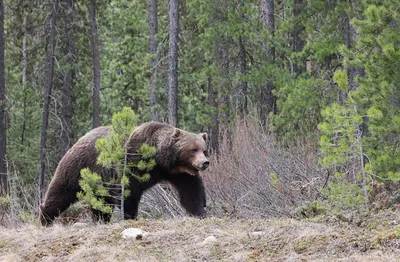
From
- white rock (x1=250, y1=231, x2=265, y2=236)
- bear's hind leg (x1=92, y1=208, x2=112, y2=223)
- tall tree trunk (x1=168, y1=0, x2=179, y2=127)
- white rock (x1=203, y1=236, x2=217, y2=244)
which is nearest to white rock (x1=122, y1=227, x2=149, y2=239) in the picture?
white rock (x1=203, y1=236, x2=217, y2=244)

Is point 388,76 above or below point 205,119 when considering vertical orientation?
above

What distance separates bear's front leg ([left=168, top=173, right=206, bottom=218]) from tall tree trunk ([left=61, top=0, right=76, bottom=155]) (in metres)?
14.1

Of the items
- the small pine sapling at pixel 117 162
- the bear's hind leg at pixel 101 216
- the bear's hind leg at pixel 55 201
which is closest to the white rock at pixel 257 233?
the small pine sapling at pixel 117 162

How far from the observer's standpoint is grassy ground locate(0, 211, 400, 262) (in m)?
6.22

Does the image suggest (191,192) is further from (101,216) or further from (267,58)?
(267,58)

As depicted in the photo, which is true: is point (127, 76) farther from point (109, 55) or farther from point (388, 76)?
point (388, 76)

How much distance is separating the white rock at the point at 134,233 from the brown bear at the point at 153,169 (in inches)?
81.7

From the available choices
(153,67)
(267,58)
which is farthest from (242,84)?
(153,67)

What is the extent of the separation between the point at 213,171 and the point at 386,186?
15.0ft

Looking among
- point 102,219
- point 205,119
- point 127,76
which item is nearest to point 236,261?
point 102,219

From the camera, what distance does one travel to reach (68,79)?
25766mm

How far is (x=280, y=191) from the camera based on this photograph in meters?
11.5

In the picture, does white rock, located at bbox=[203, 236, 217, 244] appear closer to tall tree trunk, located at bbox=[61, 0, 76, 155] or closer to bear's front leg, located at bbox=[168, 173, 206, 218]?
bear's front leg, located at bbox=[168, 173, 206, 218]

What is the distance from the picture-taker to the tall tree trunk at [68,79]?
24469mm
